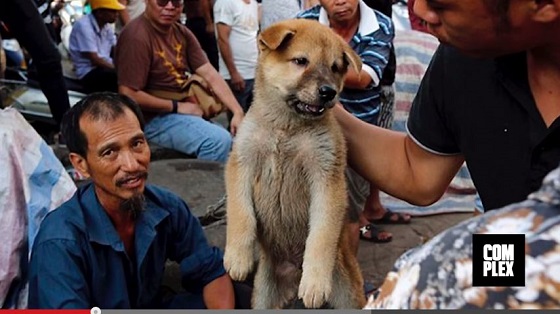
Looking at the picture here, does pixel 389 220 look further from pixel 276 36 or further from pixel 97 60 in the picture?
pixel 97 60

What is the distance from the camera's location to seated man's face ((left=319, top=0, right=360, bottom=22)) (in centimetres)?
428

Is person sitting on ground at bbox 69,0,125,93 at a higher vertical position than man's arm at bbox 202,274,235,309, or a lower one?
lower

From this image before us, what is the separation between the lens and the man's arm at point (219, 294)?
140 inches

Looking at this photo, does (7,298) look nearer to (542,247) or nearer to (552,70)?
(552,70)

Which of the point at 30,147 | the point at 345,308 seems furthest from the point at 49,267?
the point at 345,308

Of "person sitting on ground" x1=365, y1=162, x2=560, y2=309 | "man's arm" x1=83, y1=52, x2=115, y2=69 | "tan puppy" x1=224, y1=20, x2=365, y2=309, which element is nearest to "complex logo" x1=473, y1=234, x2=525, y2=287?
"person sitting on ground" x1=365, y1=162, x2=560, y2=309

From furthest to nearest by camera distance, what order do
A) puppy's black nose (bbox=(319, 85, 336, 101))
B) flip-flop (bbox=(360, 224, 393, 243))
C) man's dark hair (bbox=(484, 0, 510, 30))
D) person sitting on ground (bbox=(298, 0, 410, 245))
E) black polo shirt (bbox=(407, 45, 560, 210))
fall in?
flip-flop (bbox=(360, 224, 393, 243))
person sitting on ground (bbox=(298, 0, 410, 245))
puppy's black nose (bbox=(319, 85, 336, 101))
black polo shirt (bbox=(407, 45, 560, 210))
man's dark hair (bbox=(484, 0, 510, 30))

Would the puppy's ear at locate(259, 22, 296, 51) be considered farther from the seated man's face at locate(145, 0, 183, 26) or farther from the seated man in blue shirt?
the seated man's face at locate(145, 0, 183, 26)

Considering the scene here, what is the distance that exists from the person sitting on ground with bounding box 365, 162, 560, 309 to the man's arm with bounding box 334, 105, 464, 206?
1187 mm

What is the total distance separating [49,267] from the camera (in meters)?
3.00

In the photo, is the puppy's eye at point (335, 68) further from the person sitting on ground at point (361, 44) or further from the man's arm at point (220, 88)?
the man's arm at point (220, 88)

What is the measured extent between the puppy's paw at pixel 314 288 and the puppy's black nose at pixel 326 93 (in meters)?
0.62

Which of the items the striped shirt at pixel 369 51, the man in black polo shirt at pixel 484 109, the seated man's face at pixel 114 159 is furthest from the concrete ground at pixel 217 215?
the man in black polo shirt at pixel 484 109

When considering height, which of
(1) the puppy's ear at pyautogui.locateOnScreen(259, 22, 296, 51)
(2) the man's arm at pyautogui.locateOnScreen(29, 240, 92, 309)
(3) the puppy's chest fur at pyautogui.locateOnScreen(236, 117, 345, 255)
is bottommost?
(2) the man's arm at pyautogui.locateOnScreen(29, 240, 92, 309)
